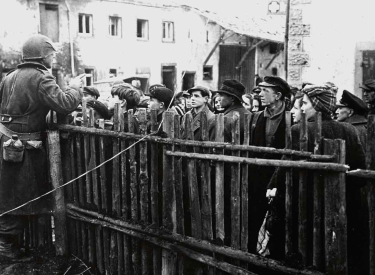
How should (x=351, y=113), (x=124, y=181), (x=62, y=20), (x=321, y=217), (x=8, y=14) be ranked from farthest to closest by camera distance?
1. (x=62, y=20)
2. (x=8, y=14)
3. (x=351, y=113)
4. (x=124, y=181)
5. (x=321, y=217)

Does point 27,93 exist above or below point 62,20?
below

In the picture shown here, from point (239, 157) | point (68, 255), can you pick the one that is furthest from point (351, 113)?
point (68, 255)

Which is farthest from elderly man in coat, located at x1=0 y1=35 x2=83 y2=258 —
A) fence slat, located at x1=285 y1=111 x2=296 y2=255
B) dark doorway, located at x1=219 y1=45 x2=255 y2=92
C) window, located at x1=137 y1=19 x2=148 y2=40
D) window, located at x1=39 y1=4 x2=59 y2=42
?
dark doorway, located at x1=219 y1=45 x2=255 y2=92

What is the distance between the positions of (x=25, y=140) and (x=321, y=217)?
10.7ft

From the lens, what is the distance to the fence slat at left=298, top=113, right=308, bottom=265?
317cm

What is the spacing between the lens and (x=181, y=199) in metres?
3.97

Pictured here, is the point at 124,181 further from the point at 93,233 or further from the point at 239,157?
A: the point at 239,157

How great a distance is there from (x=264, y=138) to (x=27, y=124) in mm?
2529

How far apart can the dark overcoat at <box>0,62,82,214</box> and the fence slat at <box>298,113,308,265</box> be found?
2685 millimetres

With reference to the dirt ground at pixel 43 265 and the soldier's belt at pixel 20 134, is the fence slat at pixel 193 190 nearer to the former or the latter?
the dirt ground at pixel 43 265

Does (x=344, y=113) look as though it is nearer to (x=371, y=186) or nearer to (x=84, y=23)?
(x=371, y=186)

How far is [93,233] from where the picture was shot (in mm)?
4957

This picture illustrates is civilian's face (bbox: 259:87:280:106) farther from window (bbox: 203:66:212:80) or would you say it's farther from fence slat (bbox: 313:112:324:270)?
window (bbox: 203:66:212:80)

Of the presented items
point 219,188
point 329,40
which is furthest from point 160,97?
point 329,40
